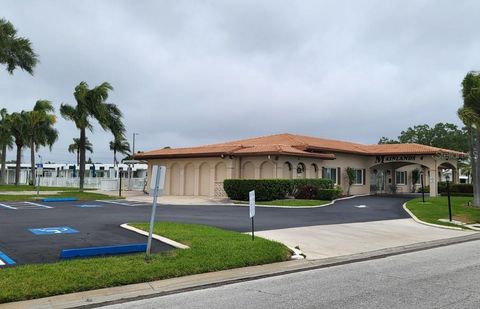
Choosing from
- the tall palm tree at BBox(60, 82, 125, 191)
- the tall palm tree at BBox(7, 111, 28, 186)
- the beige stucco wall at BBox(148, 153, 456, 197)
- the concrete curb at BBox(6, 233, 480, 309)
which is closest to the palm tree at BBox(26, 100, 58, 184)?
the tall palm tree at BBox(7, 111, 28, 186)

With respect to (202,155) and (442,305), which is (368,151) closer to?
(202,155)

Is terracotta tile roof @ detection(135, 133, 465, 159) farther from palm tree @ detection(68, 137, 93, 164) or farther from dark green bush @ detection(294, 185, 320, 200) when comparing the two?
palm tree @ detection(68, 137, 93, 164)

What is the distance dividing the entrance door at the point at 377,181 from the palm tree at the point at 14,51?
27.8m

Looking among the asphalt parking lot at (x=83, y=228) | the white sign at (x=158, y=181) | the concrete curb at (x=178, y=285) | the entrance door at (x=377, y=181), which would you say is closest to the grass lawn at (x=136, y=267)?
the concrete curb at (x=178, y=285)

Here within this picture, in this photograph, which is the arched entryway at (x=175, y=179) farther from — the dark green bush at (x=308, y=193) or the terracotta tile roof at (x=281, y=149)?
the dark green bush at (x=308, y=193)

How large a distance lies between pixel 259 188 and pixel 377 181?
17.1 m

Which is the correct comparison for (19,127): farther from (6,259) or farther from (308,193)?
(6,259)

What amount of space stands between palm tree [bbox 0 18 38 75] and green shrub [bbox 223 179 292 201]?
46.9 ft

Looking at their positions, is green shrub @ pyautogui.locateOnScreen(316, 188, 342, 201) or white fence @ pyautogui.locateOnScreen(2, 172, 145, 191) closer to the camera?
green shrub @ pyautogui.locateOnScreen(316, 188, 342, 201)

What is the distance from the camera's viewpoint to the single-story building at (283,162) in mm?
31453

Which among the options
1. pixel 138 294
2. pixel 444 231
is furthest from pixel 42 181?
pixel 138 294

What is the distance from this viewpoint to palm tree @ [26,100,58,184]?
43.8 m

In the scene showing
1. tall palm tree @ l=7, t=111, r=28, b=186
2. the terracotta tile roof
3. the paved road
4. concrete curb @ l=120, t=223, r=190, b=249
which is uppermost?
tall palm tree @ l=7, t=111, r=28, b=186

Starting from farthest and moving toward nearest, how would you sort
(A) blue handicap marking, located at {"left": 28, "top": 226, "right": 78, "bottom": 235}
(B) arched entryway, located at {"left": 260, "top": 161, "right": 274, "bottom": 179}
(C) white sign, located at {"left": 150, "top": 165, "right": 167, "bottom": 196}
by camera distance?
(B) arched entryway, located at {"left": 260, "top": 161, "right": 274, "bottom": 179} → (A) blue handicap marking, located at {"left": 28, "top": 226, "right": 78, "bottom": 235} → (C) white sign, located at {"left": 150, "top": 165, "right": 167, "bottom": 196}
